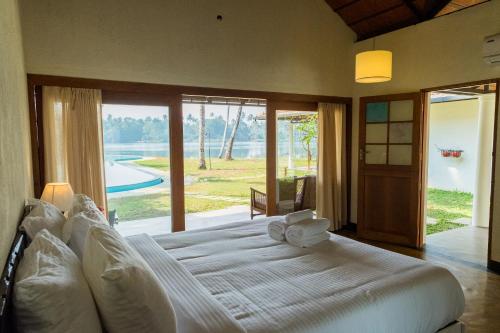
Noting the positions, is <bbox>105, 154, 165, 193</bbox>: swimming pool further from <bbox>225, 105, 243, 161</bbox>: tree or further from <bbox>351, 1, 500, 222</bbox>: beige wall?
<bbox>351, 1, 500, 222</bbox>: beige wall

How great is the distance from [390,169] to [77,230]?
13.2 ft

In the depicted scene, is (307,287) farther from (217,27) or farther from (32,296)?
(217,27)

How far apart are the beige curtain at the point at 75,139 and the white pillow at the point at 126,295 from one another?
2522 mm

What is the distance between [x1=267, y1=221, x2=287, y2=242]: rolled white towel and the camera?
2547 millimetres

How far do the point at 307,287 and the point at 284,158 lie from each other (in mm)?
3314

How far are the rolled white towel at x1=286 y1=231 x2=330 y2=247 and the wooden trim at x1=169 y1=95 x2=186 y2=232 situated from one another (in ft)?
6.22

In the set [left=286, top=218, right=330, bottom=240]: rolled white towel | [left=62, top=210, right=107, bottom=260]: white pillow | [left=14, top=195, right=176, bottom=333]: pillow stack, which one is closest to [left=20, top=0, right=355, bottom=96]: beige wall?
[left=62, top=210, right=107, bottom=260]: white pillow

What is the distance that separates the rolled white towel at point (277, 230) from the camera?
8.36ft

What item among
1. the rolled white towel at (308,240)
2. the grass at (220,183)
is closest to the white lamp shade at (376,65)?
the rolled white towel at (308,240)

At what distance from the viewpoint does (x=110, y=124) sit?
3684 millimetres

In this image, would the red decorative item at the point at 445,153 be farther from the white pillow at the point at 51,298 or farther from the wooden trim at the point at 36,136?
the white pillow at the point at 51,298

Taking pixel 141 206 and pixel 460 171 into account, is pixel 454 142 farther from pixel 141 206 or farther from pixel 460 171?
pixel 141 206

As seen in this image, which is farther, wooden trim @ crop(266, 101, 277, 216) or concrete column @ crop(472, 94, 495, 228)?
concrete column @ crop(472, 94, 495, 228)

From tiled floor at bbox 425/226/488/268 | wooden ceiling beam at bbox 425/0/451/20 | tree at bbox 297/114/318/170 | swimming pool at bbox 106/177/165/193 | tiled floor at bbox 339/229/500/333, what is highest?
wooden ceiling beam at bbox 425/0/451/20
